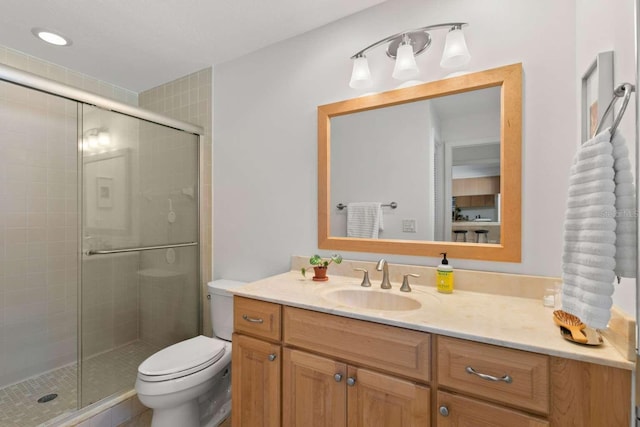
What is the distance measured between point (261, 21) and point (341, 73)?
55 cm

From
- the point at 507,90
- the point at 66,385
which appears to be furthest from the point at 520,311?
the point at 66,385

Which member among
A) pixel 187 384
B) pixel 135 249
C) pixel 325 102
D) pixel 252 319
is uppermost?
pixel 325 102

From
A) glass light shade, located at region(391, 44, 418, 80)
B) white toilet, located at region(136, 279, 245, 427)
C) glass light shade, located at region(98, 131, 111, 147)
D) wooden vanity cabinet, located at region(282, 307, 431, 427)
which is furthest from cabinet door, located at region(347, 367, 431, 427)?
glass light shade, located at region(98, 131, 111, 147)

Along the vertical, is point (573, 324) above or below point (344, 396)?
above

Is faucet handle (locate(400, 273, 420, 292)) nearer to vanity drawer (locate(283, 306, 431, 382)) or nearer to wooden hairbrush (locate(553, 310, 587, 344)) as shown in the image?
vanity drawer (locate(283, 306, 431, 382))

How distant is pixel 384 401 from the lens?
1006mm

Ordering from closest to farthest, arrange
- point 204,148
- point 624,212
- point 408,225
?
1. point 624,212
2. point 408,225
3. point 204,148

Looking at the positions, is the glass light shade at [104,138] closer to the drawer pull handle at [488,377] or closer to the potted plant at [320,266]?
the potted plant at [320,266]

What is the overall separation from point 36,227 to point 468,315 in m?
2.73

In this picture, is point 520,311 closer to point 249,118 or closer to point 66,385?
point 249,118

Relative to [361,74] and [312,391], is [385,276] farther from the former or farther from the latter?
[361,74]

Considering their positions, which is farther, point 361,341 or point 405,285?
point 405,285

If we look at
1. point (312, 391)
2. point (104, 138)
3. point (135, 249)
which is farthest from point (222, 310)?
point (104, 138)

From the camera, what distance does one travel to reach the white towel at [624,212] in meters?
0.68
